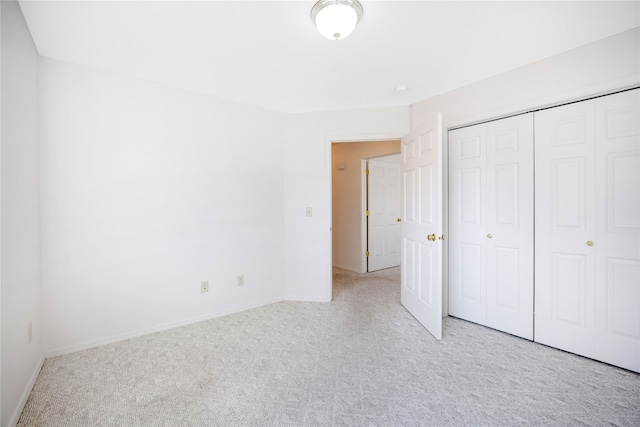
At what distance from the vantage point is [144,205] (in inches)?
97.7

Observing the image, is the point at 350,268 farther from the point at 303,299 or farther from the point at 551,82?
the point at 551,82

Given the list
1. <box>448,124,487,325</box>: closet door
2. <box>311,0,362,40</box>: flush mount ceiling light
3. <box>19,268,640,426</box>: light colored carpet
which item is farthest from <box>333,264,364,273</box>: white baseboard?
<box>311,0,362,40</box>: flush mount ceiling light

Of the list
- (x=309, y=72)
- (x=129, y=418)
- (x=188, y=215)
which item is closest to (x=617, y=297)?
(x=309, y=72)

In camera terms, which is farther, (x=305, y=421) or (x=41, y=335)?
(x=41, y=335)

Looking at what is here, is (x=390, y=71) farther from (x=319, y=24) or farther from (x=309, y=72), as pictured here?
(x=319, y=24)

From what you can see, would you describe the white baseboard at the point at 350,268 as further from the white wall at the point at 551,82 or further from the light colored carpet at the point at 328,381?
the white wall at the point at 551,82

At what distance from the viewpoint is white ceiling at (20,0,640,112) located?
163 cm

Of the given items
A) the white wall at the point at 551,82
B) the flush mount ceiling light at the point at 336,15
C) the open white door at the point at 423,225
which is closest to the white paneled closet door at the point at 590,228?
the white wall at the point at 551,82

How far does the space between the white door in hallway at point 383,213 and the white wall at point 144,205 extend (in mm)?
2137

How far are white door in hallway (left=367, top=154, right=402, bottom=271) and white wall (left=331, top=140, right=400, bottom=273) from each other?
18cm

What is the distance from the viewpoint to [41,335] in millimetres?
2037

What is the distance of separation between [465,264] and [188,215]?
9.31 ft

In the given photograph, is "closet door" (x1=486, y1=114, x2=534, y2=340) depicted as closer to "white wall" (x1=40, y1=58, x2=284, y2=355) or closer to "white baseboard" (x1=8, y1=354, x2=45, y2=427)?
"white wall" (x1=40, y1=58, x2=284, y2=355)

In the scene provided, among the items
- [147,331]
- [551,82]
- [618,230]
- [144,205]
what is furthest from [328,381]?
[551,82]
